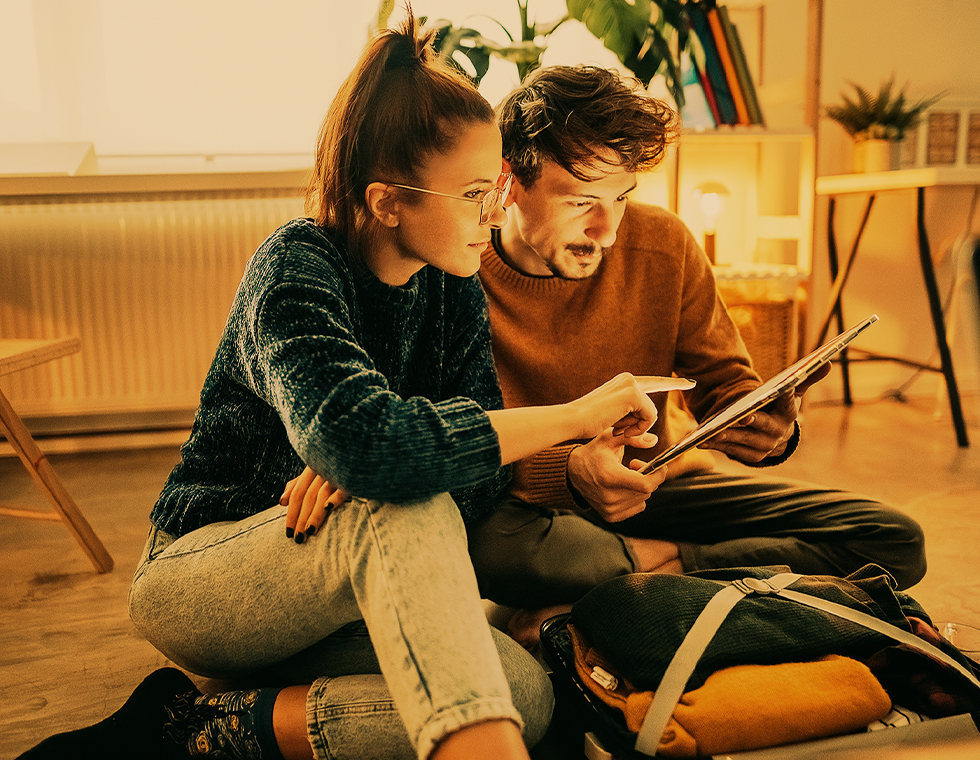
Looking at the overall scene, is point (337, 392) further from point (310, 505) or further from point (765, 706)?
point (765, 706)

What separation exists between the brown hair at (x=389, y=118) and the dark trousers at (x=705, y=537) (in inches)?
18.4

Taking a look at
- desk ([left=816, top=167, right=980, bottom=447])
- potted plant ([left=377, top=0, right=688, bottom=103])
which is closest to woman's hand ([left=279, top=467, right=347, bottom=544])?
potted plant ([left=377, top=0, right=688, bottom=103])

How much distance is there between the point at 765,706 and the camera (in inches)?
31.0

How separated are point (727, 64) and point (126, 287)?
187 centimetres

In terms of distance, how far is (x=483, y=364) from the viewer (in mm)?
1078

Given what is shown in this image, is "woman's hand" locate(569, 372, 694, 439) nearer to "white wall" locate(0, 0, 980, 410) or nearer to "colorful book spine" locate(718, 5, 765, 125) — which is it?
"colorful book spine" locate(718, 5, 765, 125)

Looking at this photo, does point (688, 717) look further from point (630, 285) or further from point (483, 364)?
point (630, 285)

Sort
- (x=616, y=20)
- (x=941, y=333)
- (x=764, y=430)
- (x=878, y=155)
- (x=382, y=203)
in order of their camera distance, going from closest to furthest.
→ 1. (x=382, y=203)
2. (x=764, y=430)
3. (x=616, y=20)
4. (x=941, y=333)
5. (x=878, y=155)

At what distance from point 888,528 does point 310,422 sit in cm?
86

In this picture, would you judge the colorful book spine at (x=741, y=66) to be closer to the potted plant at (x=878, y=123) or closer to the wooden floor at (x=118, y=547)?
the potted plant at (x=878, y=123)

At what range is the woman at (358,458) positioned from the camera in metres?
0.67

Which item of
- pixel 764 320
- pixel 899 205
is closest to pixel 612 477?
pixel 764 320

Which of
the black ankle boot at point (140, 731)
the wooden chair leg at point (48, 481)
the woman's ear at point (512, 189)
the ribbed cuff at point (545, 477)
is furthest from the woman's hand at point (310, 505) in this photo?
the wooden chair leg at point (48, 481)

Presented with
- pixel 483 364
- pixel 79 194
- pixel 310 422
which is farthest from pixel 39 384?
pixel 310 422
